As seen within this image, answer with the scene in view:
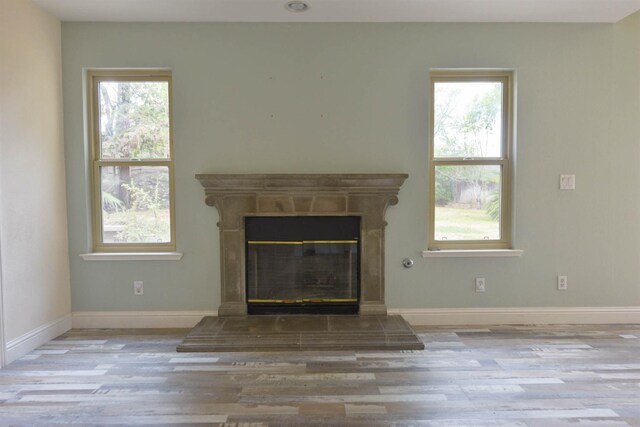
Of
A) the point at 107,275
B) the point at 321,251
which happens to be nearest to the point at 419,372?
the point at 321,251

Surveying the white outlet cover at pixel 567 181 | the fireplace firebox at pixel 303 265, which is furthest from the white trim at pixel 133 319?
the white outlet cover at pixel 567 181

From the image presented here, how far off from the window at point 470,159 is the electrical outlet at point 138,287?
97.1 inches

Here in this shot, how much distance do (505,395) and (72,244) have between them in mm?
3402

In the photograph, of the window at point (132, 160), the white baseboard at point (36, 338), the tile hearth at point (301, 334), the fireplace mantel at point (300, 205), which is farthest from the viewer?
the window at point (132, 160)

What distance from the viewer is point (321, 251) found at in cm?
→ 366

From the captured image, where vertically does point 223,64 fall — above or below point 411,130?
above

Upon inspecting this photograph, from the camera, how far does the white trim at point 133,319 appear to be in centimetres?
Answer: 362

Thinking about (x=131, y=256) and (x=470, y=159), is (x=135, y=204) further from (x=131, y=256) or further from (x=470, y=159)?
(x=470, y=159)

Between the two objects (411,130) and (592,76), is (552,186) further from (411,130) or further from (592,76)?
(411,130)

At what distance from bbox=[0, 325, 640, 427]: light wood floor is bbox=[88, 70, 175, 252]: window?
87cm

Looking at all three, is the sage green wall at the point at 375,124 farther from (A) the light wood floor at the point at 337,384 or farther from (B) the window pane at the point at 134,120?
(A) the light wood floor at the point at 337,384

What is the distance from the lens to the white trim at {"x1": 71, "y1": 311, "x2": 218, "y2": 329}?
3615 millimetres

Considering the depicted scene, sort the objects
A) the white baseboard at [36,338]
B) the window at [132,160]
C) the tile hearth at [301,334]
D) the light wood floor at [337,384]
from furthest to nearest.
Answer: the window at [132,160] → the tile hearth at [301,334] → the white baseboard at [36,338] → the light wood floor at [337,384]

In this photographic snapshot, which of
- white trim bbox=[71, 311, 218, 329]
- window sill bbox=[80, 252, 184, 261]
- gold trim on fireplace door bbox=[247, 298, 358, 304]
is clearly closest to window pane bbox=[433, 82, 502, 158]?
gold trim on fireplace door bbox=[247, 298, 358, 304]
